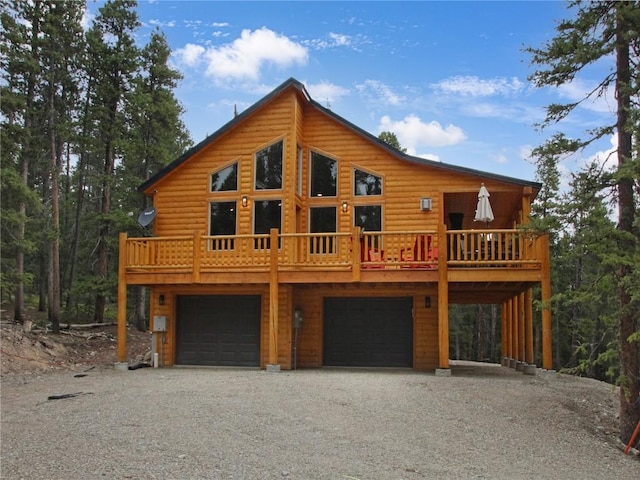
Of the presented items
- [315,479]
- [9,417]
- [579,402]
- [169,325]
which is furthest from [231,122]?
[315,479]

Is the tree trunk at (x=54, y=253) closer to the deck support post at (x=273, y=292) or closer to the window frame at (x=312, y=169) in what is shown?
the window frame at (x=312, y=169)

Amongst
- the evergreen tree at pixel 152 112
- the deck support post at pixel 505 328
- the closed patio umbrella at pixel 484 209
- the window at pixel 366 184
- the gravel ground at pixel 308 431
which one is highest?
the evergreen tree at pixel 152 112

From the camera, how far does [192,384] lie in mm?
11406

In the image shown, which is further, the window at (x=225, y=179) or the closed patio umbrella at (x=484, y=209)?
the window at (x=225, y=179)

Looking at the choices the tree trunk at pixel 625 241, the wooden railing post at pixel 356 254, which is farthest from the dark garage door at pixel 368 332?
the tree trunk at pixel 625 241

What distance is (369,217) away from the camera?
53.7ft

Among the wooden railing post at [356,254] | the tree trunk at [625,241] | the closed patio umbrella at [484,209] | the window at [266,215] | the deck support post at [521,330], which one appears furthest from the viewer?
the deck support post at [521,330]

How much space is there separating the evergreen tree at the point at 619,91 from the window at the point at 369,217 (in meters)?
6.82

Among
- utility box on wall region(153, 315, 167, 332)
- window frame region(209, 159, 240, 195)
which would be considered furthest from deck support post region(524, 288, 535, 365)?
utility box on wall region(153, 315, 167, 332)

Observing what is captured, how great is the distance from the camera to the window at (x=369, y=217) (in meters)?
16.3

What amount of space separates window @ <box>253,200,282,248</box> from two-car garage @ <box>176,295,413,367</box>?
1.84 metres

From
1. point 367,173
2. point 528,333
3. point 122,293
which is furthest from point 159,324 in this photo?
point 528,333

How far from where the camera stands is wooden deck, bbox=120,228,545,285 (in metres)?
13.8

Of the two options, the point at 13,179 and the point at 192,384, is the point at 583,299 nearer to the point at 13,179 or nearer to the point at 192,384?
the point at 192,384
